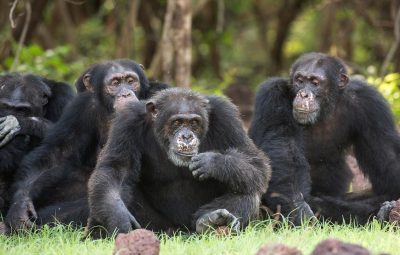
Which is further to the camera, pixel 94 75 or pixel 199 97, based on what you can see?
pixel 94 75

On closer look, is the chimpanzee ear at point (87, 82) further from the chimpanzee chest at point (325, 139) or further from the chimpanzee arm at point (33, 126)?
the chimpanzee chest at point (325, 139)

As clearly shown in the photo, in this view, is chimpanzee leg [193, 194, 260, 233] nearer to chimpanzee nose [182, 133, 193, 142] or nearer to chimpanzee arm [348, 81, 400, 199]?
chimpanzee nose [182, 133, 193, 142]

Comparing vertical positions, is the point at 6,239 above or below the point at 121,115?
below

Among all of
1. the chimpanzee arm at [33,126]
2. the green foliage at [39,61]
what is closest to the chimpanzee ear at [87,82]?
the chimpanzee arm at [33,126]

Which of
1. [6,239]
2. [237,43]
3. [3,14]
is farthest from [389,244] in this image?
[237,43]

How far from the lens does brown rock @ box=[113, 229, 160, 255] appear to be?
247 inches

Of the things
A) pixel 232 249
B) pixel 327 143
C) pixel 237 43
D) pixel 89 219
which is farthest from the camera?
pixel 237 43

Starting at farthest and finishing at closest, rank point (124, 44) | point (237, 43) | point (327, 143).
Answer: point (237, 43)
point (124, 44)
point (327, 143)

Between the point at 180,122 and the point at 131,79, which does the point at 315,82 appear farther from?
the point at 131,79

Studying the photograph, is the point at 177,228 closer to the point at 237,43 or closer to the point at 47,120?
the point at 47,120

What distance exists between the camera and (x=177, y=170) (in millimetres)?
8602

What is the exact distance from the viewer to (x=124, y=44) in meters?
16.8

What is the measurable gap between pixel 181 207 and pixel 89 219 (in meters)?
Result: 0.97

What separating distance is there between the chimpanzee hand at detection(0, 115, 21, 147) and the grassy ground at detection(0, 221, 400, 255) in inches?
57.3
